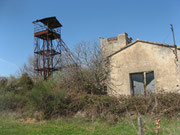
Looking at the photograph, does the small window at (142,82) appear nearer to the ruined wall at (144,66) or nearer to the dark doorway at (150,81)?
the dark doorway at (150,81)

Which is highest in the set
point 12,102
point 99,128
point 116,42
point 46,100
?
point 116,42

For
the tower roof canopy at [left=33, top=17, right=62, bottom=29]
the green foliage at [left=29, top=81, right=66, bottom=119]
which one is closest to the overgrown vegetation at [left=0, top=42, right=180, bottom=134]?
the green foliage at [left=29, top=81, right=66, bottom=119]

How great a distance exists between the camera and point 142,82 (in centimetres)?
1098

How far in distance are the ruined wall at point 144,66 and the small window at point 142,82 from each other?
33cm

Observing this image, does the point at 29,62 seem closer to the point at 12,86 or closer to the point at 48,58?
the point at 48,58

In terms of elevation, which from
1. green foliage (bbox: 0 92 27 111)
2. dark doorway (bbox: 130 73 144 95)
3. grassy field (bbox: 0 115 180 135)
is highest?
dark doorway (bbox: 130 73 144 95)

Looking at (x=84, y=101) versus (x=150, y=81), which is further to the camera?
(x=150, y=81)

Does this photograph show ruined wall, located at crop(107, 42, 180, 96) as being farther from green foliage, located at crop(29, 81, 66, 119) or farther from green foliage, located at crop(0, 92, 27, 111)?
green foliage, located at crop(0, 92, 27, 111)

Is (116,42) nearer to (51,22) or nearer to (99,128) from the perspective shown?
(51,22)

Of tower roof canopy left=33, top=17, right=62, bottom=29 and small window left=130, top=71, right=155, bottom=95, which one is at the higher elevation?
tower roof canopy left=33, top=17, right=62, bottom=29

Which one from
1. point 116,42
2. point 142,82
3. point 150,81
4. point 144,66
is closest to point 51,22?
point 116,42

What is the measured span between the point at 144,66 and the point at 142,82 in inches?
44.0

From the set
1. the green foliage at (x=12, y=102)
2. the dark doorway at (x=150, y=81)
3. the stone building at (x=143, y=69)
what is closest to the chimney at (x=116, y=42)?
the stone building at (x=143, y=69)

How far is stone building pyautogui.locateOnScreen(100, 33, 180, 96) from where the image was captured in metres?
9.80
